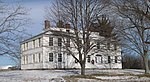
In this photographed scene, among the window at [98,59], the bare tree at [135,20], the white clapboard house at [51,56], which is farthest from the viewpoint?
the window at [98,59]

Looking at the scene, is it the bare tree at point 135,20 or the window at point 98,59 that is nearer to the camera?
the bare tree at point 135,20

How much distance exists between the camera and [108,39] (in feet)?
128

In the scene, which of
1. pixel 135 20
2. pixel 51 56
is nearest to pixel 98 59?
pixel 51 56

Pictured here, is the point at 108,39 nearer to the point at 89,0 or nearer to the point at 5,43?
the point at 89,0

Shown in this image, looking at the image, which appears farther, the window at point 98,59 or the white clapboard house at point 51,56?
the window at point 98,59

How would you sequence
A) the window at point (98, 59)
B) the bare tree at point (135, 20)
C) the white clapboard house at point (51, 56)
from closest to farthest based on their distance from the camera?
the bare tree at point (135, 20) → the white clapboard house at point (51, 56) → the window at point (98, 59)

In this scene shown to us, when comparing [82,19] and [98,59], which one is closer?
[82,19]

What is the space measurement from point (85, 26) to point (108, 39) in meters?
3.49

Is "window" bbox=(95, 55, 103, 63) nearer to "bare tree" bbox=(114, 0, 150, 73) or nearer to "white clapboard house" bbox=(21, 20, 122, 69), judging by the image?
"white clapboard house" bbox=(21, 20, 122, 69)

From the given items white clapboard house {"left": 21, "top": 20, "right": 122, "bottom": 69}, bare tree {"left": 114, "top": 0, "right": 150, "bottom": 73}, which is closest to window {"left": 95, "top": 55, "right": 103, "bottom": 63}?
white clapboard house {"left": 21, "top": 20, "right": 122, "bottom": 69}

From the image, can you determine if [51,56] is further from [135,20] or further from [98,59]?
[135,20]

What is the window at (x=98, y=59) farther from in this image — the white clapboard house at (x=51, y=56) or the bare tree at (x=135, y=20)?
the bare tree at (x=135, y=20)

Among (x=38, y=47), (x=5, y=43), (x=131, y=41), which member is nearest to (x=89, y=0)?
(x=131, y=41)

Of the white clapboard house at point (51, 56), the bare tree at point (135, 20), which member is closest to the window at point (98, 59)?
the white clapboard house at point (51, 56)
